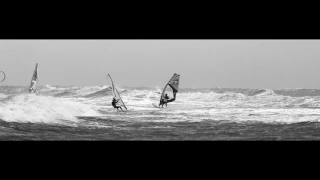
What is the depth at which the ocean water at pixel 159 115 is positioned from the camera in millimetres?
6179

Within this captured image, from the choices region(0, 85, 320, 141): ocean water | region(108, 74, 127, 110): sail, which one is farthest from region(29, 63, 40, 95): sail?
region(108, 74, 127, 110): sail

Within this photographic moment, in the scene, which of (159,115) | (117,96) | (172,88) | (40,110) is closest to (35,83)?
(40,110)

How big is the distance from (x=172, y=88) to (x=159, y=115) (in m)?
0.59

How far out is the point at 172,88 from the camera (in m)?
7.11

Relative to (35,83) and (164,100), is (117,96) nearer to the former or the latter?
(164,100)

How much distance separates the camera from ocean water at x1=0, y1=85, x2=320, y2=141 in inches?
243

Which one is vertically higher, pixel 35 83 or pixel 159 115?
pixel 35 83

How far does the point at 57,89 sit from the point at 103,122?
142cm

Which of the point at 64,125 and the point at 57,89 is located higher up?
the point at 57,89

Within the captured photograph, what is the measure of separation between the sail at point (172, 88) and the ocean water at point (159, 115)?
7.7 inches
